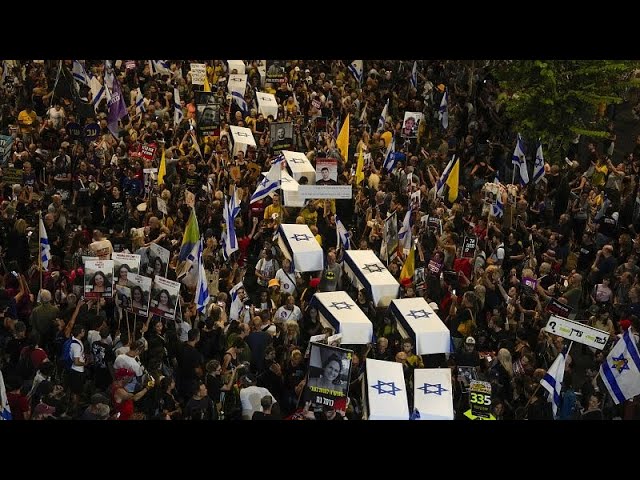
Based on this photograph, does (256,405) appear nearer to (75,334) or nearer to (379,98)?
(75,334)

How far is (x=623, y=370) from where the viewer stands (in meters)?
12.7

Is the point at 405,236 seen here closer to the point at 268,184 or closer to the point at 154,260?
the point at 268,184

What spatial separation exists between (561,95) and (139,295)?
12.6m

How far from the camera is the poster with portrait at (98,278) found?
44.9 ft

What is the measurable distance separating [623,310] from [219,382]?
20.6ft

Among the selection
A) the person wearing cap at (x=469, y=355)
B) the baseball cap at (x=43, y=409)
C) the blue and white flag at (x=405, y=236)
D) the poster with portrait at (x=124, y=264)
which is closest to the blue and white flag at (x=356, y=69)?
the blue and white flag at (x=405, y=236)

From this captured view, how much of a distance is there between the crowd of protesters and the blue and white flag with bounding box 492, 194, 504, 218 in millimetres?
62

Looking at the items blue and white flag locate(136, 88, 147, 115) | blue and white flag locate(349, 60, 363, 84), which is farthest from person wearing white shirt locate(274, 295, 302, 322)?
blue and white flag locate(349, 60, 363, 84)

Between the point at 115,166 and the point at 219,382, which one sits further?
the point at 115,166

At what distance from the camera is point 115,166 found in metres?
18.8

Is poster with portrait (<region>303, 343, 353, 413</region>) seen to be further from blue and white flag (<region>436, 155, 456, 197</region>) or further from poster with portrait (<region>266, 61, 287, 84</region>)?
poster with portrait (<region>266, 61, 287, 84</region>)

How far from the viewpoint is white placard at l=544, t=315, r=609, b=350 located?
13.1 m

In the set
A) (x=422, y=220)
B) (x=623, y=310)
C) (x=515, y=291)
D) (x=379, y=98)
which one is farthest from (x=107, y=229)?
(x=379, y=98)

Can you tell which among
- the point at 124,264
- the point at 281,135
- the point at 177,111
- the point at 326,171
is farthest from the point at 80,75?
the point at 124,264
